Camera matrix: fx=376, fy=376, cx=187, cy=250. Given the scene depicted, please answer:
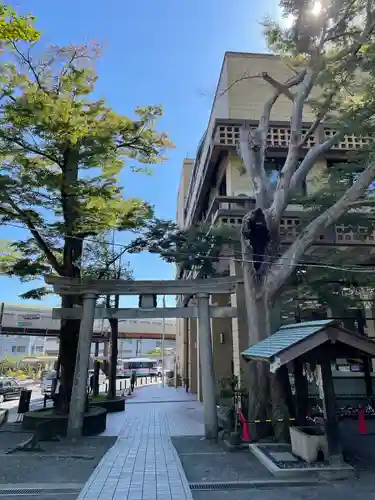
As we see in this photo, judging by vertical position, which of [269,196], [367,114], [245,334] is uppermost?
[367,114]

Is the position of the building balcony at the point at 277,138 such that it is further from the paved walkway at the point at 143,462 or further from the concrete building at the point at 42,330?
the concrete building at the point at 42,330

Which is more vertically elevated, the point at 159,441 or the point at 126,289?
the point at 126,289

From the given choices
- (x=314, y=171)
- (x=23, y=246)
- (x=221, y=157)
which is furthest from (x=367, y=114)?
Answer: (x=23, y=246)

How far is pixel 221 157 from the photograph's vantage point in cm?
1516

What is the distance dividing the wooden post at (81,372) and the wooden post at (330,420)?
20.5 feet

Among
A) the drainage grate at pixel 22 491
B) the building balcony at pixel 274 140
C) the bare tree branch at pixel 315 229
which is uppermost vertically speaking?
the building balcony at pixel 274 140

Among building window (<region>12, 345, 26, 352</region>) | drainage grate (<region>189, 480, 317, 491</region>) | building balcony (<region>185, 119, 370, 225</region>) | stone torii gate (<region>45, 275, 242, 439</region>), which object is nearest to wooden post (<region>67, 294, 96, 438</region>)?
stone torii gate (<region>45, 275, 242, 439</region>)

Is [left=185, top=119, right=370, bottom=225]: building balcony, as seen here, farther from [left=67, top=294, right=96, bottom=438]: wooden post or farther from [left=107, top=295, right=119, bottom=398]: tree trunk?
[left=107, top=295, right=119, bottom=398]: tree trunk

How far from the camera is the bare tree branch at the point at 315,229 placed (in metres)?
9.03

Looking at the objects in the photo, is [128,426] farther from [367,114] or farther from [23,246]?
[367,114]

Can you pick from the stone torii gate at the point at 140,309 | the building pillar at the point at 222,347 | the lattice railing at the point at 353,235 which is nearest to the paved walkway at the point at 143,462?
the stone torii gate at the point at 140,309

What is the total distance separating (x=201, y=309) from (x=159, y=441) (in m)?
3.47

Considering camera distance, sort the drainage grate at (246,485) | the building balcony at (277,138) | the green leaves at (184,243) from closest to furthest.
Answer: the drainage grate at (246,485) → the green leaves at (184,243) → the building balcony at (277,138)

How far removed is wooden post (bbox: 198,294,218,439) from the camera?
9547 mm
